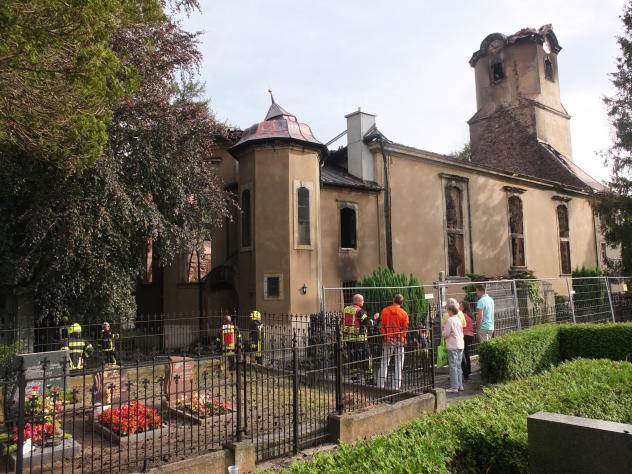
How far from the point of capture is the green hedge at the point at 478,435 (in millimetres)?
3736

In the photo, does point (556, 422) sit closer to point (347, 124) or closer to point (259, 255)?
point (259, 255)

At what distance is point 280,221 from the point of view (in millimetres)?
16453

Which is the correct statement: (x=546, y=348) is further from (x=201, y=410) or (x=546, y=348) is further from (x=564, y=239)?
(x=564, y=239)

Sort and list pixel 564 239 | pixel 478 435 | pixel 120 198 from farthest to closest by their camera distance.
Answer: pixel 564 239 < pixel 120 198 < pixel 478 435

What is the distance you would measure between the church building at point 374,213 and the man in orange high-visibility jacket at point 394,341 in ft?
22.0

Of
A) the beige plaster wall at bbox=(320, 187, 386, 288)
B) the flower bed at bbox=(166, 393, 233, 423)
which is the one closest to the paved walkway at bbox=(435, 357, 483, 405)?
the flower bed at bbox=(166, 393, 233, 423)

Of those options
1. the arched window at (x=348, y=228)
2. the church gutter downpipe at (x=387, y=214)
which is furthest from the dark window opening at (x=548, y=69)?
the arched window at (x=348, y=228)

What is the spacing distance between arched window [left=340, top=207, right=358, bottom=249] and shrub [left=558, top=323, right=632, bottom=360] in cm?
926

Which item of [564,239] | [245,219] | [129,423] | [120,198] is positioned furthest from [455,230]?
[129,423]

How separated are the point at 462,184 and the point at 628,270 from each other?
36.2 feet

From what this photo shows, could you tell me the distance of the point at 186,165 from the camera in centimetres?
1438

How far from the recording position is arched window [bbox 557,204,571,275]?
98.5 ft

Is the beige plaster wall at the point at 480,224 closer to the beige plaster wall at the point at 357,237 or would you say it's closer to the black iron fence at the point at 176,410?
the beige plaster wall at the point at 357,237

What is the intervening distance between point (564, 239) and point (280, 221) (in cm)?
2223
